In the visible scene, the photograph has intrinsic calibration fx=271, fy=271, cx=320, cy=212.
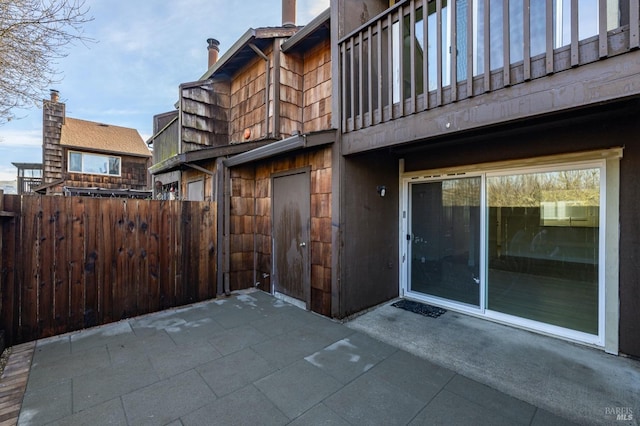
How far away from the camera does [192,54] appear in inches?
336

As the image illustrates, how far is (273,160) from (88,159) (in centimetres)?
1271

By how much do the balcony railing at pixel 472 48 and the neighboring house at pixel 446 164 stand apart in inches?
0.6

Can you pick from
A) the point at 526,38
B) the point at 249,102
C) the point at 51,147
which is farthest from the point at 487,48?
the point at 51,147

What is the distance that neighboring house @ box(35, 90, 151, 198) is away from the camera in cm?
1189

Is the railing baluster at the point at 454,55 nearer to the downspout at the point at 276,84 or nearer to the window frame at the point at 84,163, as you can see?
the downspout at the point at 276,84

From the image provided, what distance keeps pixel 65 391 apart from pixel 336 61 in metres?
4.54

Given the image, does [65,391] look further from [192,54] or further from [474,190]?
[192,54]

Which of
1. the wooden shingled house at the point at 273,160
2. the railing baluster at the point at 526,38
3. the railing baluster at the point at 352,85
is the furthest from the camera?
the wooden shingled house at the point at 273,160

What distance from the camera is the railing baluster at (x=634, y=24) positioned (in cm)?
181

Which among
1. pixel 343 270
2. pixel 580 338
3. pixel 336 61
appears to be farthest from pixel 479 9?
pixel 580 338

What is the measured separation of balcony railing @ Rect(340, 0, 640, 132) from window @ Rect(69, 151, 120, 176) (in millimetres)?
13991

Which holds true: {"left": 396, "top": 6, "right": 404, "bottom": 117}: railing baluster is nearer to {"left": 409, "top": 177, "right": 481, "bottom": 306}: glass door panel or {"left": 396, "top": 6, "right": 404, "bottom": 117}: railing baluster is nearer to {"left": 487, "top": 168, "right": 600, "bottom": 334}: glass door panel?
{"left": 409, "top": 177, "right": 481, "bottom": 306}: glass door panel

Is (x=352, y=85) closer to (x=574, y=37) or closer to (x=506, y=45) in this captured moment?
(x=506, y=45)

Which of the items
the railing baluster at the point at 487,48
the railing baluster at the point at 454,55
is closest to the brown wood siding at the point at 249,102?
the railing baluster at the point at 454,55
